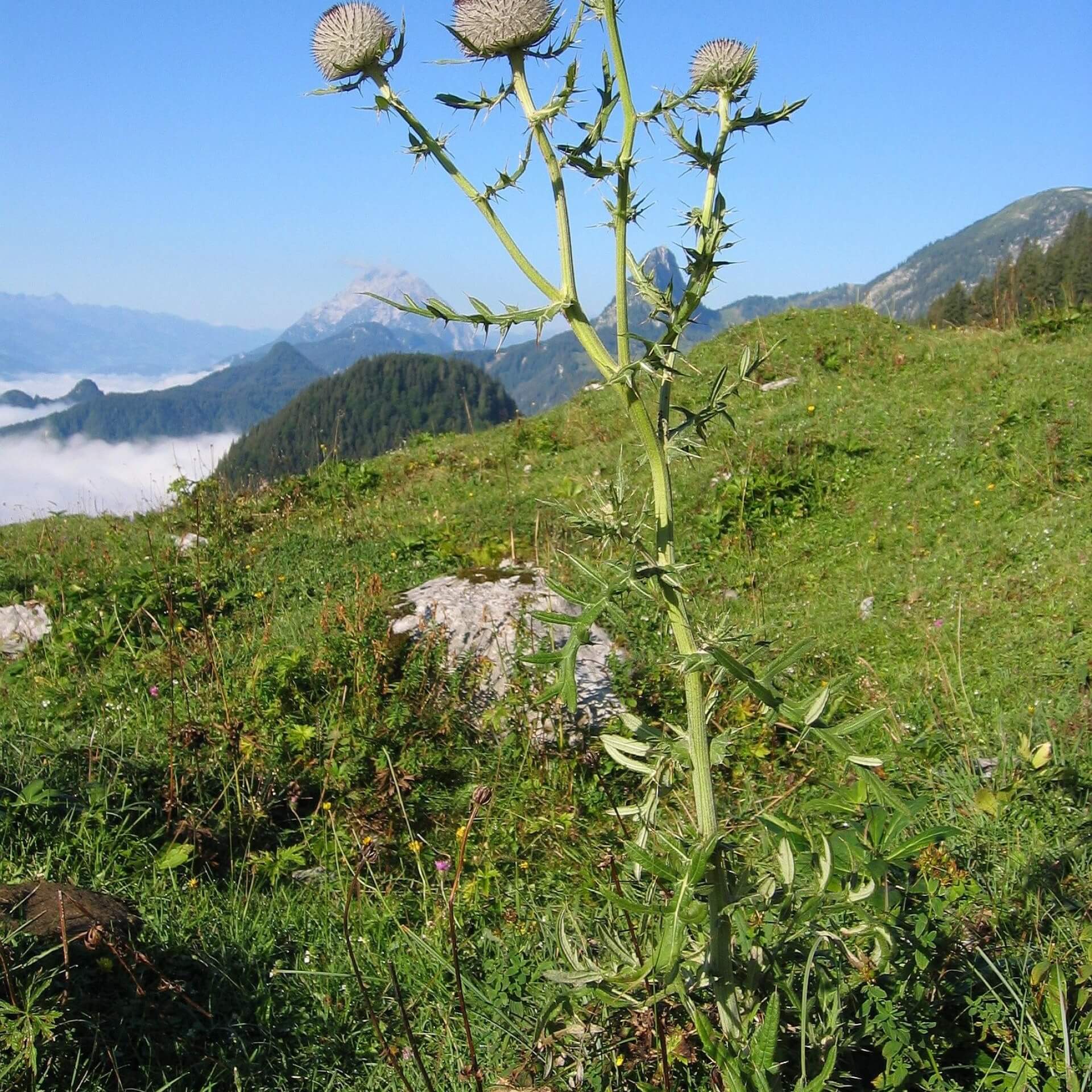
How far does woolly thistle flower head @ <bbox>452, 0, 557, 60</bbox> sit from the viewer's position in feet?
6.57

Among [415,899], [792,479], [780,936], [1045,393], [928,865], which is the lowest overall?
[415,899]

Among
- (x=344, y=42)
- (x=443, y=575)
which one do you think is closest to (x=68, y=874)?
(x=344, y=42)

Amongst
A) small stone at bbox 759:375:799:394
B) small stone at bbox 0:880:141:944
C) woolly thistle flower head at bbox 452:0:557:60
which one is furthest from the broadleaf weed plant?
small stone at bbox 759:375:799:394

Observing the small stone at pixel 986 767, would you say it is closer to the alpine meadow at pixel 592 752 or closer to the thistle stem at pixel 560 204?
the alpine meadow at pixel 592 752

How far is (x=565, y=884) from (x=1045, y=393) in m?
7.59

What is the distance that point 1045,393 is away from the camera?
8.50m

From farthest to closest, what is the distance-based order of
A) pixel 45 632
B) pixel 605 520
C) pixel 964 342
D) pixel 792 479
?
pixel 964 342, pixel 792 479, pixel 45 632, pixel 605 520

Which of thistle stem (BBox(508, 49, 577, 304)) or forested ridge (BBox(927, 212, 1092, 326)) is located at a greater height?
forested ridge (BBox(927, 212, 1092, 326))

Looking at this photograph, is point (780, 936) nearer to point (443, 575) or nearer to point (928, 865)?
point (928, 865)

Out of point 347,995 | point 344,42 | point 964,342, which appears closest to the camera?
point 344,42

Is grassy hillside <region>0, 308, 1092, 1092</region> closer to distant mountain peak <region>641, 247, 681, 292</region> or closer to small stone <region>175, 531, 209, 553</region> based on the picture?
small stone <region>175, 531, 209, 553</region>

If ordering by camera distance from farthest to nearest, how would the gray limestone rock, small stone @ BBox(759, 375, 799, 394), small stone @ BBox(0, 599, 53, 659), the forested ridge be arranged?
the forested ridge → small stone @ BBox(759, 375, 799, 394) → small stone @ BBox(0, 599, 53, 659) → the gray limestone rock

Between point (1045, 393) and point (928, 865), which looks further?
point (1045, 393)

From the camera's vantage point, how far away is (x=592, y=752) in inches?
172
